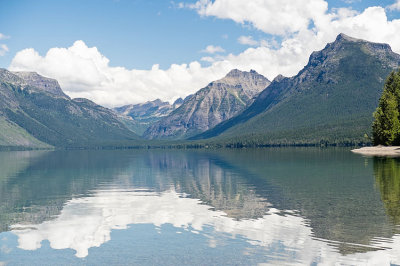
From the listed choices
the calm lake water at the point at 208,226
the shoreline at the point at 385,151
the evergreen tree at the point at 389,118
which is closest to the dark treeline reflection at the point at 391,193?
the calm lake water at the point at 208,226

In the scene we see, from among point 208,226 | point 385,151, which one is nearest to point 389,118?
point 385,151

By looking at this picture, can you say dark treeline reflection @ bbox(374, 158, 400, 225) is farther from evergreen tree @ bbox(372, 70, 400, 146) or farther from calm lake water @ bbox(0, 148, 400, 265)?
evergreen tree @ bbox(372, 70, 400, 146)

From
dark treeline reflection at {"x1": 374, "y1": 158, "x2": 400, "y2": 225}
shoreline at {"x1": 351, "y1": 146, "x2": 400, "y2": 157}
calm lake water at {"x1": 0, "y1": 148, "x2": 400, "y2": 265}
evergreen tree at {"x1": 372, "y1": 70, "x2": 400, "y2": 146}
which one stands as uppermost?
evergreen tree at {"x1": 372, "y1": 70, "x2": 400, "y2": 146}

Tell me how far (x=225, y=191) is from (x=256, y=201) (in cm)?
1461

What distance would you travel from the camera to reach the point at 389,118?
16625 cm

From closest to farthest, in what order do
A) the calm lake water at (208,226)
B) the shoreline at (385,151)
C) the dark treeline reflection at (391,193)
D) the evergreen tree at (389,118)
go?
the calm lake water at (208,226) < the dark treeline reflection at (391,193) < the shoreline at (385,151) < the evergreen tree at (389,118)

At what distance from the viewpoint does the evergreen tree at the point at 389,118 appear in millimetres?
165500

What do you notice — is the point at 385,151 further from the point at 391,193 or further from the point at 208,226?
the point at 208,226

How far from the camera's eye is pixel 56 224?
151 ft

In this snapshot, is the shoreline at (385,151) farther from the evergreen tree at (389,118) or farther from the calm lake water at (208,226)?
the calm lake water at (208,226)

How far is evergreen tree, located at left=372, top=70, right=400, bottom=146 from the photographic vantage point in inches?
6516

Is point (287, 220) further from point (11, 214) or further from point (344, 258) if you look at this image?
point (11, 214)

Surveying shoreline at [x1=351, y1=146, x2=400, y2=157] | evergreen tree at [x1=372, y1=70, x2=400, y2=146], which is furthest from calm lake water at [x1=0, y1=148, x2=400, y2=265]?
evergreen tree at [x1=372, y1=70, x2=400, y2=146]

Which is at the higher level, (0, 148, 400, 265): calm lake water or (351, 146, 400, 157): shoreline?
(351, 146, 400, 157): shoreline
